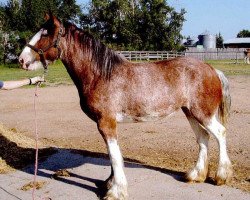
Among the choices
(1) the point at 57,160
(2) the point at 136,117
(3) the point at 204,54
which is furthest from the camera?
(3) the point at 204,54

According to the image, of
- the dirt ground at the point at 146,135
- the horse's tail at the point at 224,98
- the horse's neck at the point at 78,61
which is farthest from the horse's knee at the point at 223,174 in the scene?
the horse's neck at the point at 78,61

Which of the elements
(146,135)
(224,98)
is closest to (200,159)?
(224,98)

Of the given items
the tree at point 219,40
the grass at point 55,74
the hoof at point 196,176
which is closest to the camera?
the hoof at point 196,176

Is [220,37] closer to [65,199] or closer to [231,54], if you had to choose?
[231,54]

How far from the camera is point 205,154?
17.9ft

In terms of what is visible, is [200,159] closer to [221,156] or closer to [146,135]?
[221,156]

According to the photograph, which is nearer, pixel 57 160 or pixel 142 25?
pixel 57 160

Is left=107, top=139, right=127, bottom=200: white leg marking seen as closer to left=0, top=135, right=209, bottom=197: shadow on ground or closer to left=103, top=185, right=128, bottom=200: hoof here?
left=103, top=185, right=128, bottom=200: hoof

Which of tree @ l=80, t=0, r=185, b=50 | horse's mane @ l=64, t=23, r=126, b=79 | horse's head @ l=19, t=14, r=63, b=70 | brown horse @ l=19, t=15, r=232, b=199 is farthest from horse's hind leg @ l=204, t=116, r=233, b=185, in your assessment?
tree @ l=80, t=0, r=185, b=50

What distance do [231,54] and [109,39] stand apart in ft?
62.9

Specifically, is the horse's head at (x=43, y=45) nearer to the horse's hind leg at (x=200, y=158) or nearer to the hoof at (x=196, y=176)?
the horse's hind leg at (x=200, y=158)

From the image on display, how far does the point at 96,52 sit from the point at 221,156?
7.47 feet

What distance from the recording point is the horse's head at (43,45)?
16.2 ft

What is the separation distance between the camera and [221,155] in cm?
516
